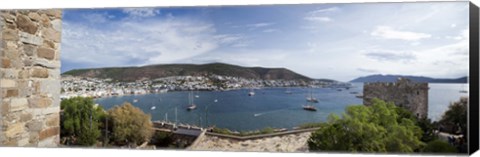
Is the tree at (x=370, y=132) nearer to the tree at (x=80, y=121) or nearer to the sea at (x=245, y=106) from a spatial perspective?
the sea at (x=245, y=106)

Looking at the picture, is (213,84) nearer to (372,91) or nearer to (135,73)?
(135,73)

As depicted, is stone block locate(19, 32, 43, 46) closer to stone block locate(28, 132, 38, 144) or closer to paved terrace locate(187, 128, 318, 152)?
stone block locate(28, 132, 38, 144)

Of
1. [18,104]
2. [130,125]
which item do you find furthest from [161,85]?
[18,104]

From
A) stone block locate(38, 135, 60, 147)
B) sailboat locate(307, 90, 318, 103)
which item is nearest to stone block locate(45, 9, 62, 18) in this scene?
stone block locate(38, 135, 60, 147)

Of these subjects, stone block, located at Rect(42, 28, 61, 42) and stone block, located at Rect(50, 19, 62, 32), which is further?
stone block, located at Rect(50, 19, 62, 32)

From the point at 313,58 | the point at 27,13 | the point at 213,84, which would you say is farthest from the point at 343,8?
the point at 27,13

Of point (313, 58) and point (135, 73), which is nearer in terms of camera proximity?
point (313, 58)

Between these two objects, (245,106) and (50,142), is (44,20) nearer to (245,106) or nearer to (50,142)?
(50,142)
